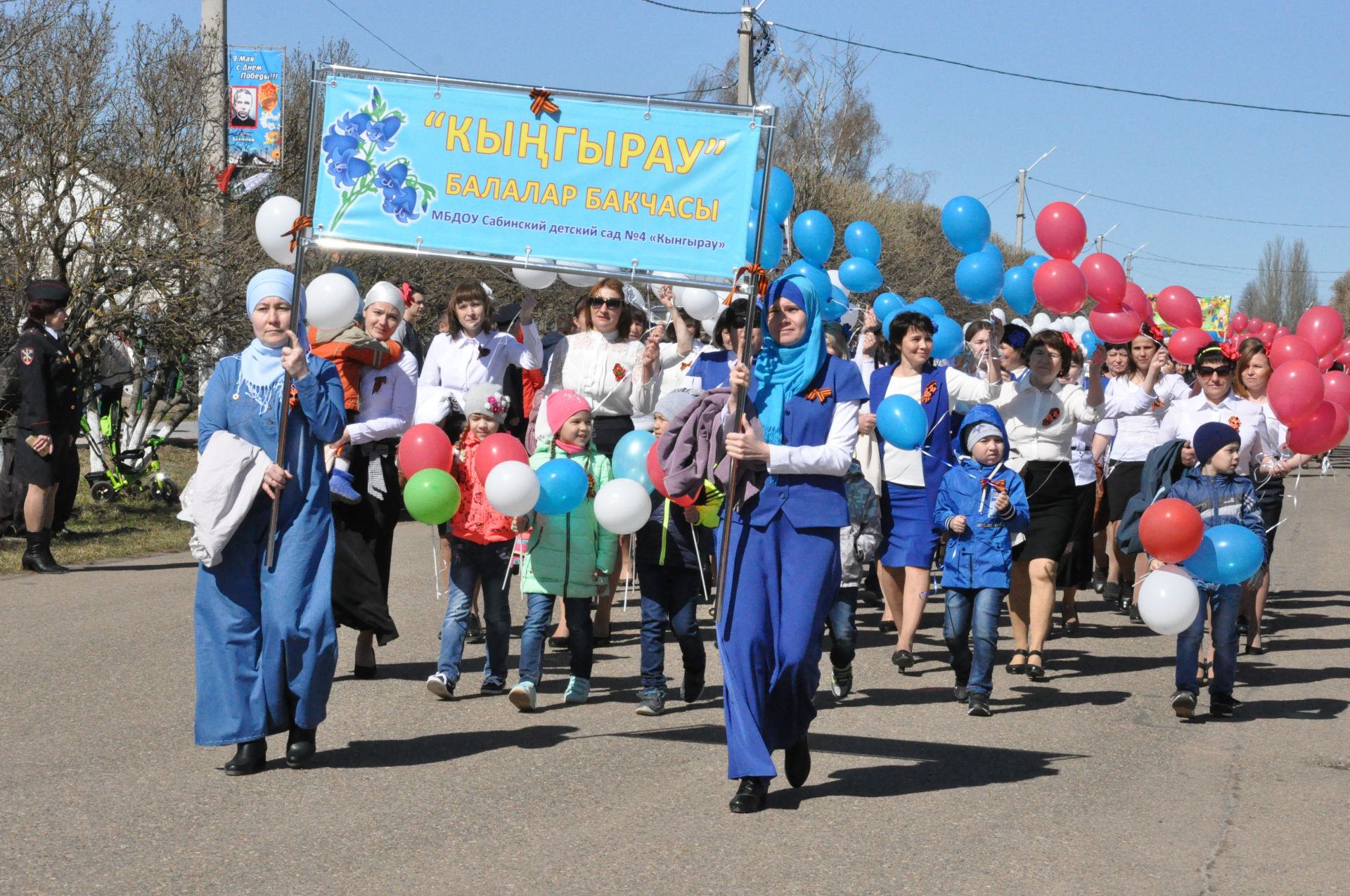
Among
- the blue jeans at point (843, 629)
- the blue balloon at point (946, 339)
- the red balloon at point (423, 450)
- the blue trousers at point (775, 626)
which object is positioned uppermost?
the blue balloon at point (946, 339)

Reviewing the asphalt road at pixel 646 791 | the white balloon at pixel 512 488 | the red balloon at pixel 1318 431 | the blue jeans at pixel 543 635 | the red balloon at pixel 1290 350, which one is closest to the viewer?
the asphalt road at pixel 646 791

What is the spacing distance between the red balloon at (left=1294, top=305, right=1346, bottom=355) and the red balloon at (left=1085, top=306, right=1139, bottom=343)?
1.22 m

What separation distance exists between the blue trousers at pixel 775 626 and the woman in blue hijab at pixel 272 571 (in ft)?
5.44

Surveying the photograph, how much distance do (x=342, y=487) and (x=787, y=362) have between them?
9.70 ft

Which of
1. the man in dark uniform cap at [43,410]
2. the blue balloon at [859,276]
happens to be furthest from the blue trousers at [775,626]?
the man in dark uniform cap at [43,410]

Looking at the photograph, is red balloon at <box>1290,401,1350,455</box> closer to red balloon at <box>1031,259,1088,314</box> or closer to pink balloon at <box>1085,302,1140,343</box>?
red balloon at <box>1031,259,1088,314</box>

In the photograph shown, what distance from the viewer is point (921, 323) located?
9328 millimetres

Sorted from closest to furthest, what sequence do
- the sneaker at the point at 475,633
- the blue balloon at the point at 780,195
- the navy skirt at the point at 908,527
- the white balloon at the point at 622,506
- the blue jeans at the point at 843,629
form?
the white balloon at the point at 622,506
the blue jeans at the point at 843,629
the navy skirt at the point at 908,527
the blue balloon at the point at 780,195
the sneaker at the point at 475,633

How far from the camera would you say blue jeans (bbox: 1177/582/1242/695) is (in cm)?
785

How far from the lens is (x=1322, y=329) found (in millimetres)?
10719

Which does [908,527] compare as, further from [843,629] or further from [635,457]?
[635,457]

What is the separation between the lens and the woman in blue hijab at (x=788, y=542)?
19.5 ft

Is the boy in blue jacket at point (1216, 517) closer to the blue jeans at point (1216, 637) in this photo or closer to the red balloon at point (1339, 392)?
the blue jeans at point (1216, 637)

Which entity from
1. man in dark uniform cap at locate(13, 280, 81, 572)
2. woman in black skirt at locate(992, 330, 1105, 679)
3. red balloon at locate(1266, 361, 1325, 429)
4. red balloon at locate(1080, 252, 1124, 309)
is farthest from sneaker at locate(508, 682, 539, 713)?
man in dark uniform cap at locate(13, 280, 81, 572)
